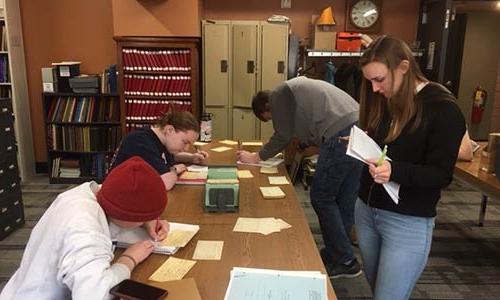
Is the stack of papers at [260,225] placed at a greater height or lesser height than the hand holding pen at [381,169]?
lesser

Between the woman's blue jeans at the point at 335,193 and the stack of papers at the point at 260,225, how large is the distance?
743 mm

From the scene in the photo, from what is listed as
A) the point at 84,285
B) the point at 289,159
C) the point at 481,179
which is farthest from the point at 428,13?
the point at 84,285

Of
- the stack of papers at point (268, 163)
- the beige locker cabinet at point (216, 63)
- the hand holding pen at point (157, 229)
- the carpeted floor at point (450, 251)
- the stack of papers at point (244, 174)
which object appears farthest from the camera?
the beige locker cabinet at point (216, 63)

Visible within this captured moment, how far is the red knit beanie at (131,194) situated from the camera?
1251 millimetres

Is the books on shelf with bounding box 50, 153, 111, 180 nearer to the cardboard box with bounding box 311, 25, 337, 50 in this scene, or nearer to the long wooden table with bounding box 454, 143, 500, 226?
the cardboard box with bounding box 311, 25, 337, 50

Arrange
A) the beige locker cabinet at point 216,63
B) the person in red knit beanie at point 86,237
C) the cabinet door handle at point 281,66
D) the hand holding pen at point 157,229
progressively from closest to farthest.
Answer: the person in red knit beanie at point 86,237, the hand holding pen at point 157,229, the beige locker cabinet at point 216,63, the cabinet door handle at point 281,66

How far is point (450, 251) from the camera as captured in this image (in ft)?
11.0

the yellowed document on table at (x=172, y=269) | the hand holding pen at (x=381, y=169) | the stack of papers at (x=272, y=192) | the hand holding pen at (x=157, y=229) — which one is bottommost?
the stack of papers at (x=272, y=192)

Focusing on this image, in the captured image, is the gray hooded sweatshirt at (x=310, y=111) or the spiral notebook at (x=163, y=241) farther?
the gray hooded sweatshirt at (x=310, y=111)

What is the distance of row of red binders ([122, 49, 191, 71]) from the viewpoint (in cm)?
470

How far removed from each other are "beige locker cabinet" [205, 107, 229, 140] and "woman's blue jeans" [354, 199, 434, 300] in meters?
3.68

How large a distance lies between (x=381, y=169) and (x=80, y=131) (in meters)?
4.29

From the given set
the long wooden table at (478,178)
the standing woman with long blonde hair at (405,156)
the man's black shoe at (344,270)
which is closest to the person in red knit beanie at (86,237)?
the standing woman with long blonde hair at (405,156)

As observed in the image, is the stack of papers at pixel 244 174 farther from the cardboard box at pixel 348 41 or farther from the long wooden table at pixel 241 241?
the cardboard box at pixel 348 41
